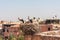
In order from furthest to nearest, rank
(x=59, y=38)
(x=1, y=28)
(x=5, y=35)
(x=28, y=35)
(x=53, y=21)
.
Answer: (x=1, y=28) < (x=53, y=21) < (x=5, y=35) < (x=28, y=35) < (x=59, y=38)

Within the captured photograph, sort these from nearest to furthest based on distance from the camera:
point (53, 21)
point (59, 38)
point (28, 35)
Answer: point (59, 38), point (28, 35), point (53, 21)

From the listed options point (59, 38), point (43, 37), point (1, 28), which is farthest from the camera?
point (1, 28)

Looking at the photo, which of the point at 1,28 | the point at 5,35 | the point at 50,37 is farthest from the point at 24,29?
the point at 1,28

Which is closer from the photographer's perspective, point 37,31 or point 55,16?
point 37,31

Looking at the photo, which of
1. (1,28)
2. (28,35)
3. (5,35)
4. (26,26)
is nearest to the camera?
(28,35)

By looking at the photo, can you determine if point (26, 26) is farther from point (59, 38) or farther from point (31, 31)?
point (59, 38)

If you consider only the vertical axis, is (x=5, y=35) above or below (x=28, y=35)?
below

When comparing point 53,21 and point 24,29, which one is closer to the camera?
point 24,29

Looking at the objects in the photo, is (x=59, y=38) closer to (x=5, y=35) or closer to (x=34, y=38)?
(x=34, y=38)

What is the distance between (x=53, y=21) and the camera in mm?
34719

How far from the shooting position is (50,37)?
8.84 meters

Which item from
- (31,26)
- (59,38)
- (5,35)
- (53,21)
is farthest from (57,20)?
(59,38)

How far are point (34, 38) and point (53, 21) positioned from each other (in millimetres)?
25265

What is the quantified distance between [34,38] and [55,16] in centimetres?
2474
